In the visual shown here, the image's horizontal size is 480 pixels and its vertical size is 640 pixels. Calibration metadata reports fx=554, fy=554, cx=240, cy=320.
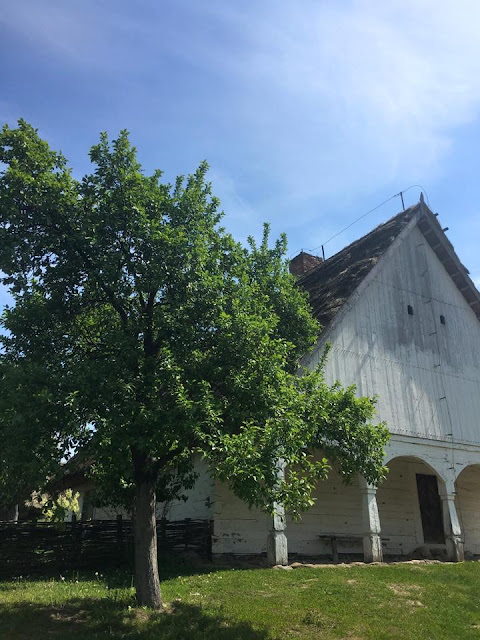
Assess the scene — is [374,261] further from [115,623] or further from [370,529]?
[115,623]

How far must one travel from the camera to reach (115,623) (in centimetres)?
824

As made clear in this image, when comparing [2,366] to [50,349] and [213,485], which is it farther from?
[213,485]

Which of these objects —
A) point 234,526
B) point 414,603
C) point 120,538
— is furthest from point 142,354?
point 234,526

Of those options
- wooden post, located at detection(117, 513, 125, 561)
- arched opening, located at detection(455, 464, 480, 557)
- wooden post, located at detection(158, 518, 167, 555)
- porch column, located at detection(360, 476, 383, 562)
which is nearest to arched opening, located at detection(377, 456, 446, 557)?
arched opening, located at detection(455, 464, 480, 557)

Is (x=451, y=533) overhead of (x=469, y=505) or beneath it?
beneath

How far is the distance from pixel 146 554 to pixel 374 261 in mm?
12516

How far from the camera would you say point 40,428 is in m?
7.81

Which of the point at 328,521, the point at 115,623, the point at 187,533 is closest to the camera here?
the point at 115,623

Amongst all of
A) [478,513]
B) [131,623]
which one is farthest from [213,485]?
Result: [478,513]

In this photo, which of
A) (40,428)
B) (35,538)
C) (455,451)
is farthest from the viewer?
(455,451)

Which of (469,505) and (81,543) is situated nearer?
(81,543)

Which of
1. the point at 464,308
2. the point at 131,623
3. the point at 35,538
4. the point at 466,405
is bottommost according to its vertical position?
the point at 131,623

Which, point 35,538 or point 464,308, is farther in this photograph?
point 464,308

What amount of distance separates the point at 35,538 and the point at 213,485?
4.57m
